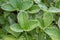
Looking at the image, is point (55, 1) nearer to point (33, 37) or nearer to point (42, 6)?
point (42, 6)

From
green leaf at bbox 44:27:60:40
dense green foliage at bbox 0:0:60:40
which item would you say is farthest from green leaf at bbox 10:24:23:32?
green leaf at bbox 44:27:60:40

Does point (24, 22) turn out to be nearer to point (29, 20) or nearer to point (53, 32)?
point (29, 20)

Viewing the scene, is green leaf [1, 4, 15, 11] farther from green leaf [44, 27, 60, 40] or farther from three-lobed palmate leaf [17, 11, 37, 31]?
green leaf [44, 27, 60, 40]

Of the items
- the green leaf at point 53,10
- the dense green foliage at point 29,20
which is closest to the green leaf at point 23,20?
the dense green foliage at point 29,20

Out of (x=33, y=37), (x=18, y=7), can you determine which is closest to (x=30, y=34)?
(x=33, y=37)

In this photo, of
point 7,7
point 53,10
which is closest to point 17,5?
point 7,7

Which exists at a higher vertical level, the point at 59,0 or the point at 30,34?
the point at 59,0

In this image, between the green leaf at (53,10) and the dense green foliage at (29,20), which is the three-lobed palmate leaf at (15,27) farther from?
the green leaf at (53,10)
